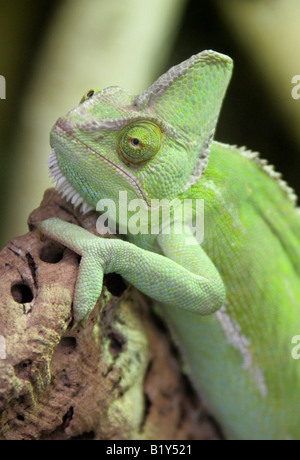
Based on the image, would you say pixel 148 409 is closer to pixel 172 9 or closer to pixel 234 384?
pixel 234 384

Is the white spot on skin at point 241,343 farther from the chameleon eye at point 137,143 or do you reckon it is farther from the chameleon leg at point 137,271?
the chameleon eye at point 137,143

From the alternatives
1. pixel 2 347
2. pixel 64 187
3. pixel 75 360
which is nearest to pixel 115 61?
pixel 64 187

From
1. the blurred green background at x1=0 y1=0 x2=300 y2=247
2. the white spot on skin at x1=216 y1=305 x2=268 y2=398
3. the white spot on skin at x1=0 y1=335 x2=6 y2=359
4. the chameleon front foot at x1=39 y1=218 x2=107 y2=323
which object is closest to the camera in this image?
the white spot on skin at x1=0 y1=335 x2=6 y2=359

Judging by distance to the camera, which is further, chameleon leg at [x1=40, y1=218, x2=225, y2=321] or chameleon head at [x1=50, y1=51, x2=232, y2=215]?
chameleon head at [x1=50, y1=51, x2=232, y2=215]

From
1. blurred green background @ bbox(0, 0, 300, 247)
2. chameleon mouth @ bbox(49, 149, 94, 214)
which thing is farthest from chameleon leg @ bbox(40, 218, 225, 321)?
blurred green background @ bbox(0, 0, 300, 247)

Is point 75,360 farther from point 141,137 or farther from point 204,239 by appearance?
point 141,137

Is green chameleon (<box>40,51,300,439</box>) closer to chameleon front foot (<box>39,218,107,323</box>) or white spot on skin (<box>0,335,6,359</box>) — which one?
chameleon front foot (<box>39,218,107,323</box>)
